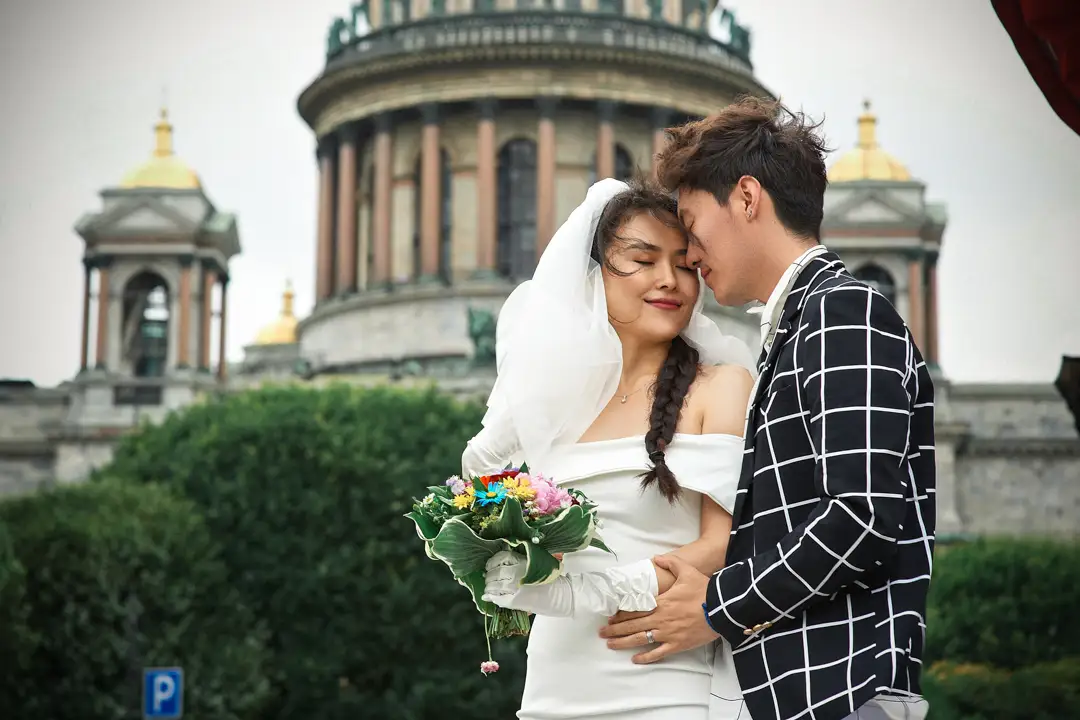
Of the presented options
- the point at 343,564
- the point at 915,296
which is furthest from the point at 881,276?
the point at 343,564

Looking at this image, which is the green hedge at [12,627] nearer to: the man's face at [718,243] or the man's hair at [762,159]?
the man's face at [718,243]

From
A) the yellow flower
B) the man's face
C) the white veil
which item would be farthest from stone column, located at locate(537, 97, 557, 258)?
the yellow flower

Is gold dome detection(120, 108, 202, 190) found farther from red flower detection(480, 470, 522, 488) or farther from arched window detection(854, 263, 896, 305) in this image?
red flower detection(480, 470, 522, 488)

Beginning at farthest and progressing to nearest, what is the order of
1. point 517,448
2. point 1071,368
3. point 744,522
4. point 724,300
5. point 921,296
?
1. point 921,296
2. point 1071,368
3. point 517,448
4. point 724,300
5. point 744,522

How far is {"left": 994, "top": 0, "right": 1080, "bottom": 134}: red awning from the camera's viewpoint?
5.47 meters

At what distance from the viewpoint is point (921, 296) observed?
52.1 m

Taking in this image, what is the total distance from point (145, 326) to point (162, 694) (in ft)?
101

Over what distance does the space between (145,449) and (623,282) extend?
3132cm

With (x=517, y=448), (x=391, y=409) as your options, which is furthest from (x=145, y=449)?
(x=517, y=448)

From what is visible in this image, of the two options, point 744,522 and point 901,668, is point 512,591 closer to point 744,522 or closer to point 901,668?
point 744,522

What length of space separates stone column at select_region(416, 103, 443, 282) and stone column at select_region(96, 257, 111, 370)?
918 centimetres

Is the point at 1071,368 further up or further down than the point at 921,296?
further down

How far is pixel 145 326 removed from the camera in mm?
53562

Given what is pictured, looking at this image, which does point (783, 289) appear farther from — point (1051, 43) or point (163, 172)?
point (163, 172)
